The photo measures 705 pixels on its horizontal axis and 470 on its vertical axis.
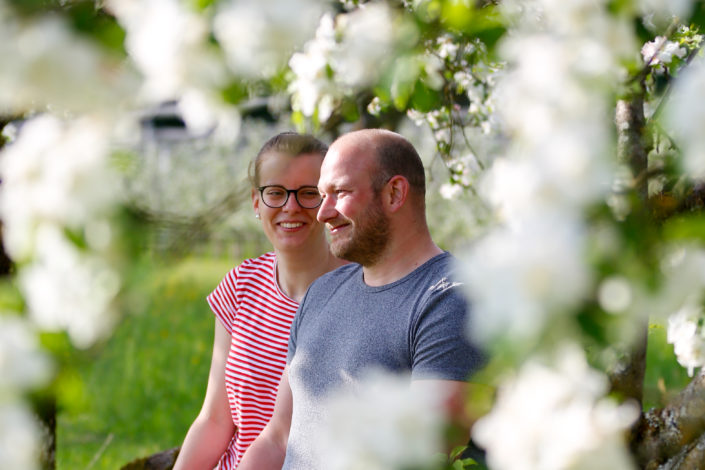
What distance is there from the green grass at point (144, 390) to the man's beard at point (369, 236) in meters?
1.50

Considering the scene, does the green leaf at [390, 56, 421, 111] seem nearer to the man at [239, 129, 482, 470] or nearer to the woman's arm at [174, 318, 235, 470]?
the man at [239, 129, 482, 470]

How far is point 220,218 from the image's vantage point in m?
1.10

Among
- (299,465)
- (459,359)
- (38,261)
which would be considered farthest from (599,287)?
(299,465)

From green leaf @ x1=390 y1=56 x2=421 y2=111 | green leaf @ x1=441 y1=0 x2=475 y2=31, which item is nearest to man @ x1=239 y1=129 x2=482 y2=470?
green leaf @ x1=390 y1=56 x2=421 y2=111

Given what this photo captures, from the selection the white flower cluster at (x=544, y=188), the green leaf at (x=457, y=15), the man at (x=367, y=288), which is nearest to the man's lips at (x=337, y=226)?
the man at (x=367, y=288)

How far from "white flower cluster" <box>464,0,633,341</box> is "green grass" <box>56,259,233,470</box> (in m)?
3.12

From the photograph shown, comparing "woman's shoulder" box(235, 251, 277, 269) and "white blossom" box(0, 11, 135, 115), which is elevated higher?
"white blossom" box(0, 11, 135, 115)

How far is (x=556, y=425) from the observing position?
74 centimetres

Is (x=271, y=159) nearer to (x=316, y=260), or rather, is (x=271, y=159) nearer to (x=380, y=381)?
(x=316, y=260)

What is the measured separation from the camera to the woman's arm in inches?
114

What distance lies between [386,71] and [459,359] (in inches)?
39.6

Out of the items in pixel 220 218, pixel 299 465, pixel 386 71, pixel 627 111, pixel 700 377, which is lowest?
pixel 299 465

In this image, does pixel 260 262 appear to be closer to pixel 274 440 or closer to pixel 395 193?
pixel 274 440

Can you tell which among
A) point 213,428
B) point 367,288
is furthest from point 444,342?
point 213,428
